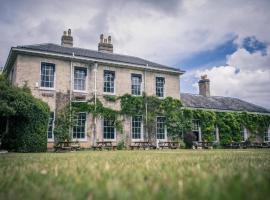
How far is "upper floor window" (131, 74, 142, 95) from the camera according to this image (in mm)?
20359

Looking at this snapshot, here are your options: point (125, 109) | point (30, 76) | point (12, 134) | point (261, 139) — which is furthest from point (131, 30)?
point (261, 139)

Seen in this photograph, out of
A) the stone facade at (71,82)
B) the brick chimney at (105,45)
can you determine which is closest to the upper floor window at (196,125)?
the stone facade at (71,82)

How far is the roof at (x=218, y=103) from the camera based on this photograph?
80.6 feet

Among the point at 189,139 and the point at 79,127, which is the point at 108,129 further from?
the point at 189,139

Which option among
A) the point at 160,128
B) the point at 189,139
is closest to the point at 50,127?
the point at 160,128

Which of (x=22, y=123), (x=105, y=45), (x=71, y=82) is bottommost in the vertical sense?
(x=22, y=123)

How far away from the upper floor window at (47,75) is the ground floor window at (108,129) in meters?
4.93

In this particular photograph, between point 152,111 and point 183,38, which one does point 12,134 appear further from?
point 183,38

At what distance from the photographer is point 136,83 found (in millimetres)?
20547

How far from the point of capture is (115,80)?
19.5 metres

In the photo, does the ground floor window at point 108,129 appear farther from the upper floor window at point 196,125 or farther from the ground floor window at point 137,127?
the upper floor window at point 196,125

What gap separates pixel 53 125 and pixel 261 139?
75.7ft

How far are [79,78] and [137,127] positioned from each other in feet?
20.3

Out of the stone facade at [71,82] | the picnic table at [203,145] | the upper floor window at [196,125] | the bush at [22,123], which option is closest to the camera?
the bush at [22,123]
